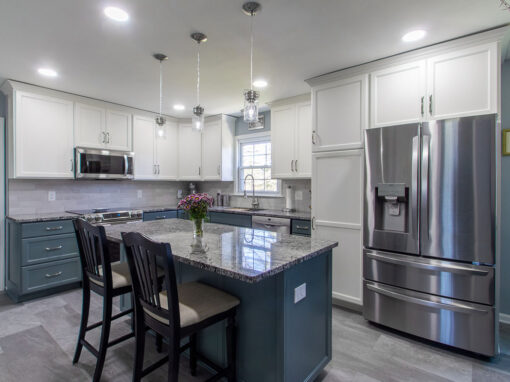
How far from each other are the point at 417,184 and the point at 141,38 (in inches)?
98.7

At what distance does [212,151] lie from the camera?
477cm

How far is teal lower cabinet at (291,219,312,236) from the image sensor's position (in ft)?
10.7

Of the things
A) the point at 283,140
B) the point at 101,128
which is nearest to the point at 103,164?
the point at 101,128

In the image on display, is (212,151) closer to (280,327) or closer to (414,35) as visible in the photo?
(414,35)

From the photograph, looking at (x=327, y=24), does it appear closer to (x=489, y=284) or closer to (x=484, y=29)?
(x=484, y=29)

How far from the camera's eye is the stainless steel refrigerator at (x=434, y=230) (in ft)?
6.70

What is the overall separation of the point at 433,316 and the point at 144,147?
4219 millimetres

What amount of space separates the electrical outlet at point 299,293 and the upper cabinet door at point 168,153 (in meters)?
3.65

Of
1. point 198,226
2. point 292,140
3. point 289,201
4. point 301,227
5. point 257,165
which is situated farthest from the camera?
point 257,165

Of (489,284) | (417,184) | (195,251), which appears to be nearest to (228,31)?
(195,251)

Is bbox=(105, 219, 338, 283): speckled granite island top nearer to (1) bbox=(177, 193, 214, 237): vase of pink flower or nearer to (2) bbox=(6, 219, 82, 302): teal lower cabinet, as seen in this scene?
(1) bbox=(177, 193, 214, 237): vase of pink flower

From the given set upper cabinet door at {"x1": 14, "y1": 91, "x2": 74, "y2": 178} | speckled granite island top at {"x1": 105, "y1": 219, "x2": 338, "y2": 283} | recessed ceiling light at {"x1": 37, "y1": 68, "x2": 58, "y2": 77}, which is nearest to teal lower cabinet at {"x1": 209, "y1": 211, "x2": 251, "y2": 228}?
speckled granite island top at {"x1": 105, "y1": 219, "x2": 338, "y2": 283}

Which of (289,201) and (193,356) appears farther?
(289,201)

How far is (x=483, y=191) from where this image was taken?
6.68ft
